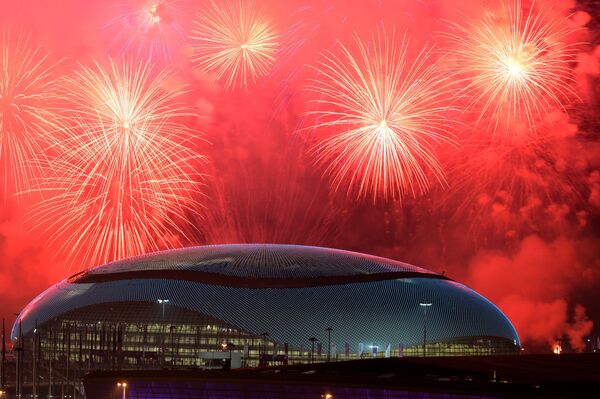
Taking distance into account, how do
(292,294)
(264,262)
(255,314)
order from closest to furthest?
(255,314), (292,294), (264,262)

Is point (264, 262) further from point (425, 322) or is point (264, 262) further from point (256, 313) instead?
point (425, 322)

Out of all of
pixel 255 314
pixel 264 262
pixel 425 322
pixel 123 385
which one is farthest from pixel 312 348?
pixel 123 385

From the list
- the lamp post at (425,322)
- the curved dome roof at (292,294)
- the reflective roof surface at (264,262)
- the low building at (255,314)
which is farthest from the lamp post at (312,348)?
the lamp post at (425,322)

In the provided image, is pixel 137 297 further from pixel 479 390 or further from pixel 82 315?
pixel 479 390

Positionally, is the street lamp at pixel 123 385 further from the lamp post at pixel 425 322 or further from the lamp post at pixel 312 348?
the lamp post at pixel 425 322

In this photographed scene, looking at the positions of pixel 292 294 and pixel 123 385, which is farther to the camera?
pixel 292 294
